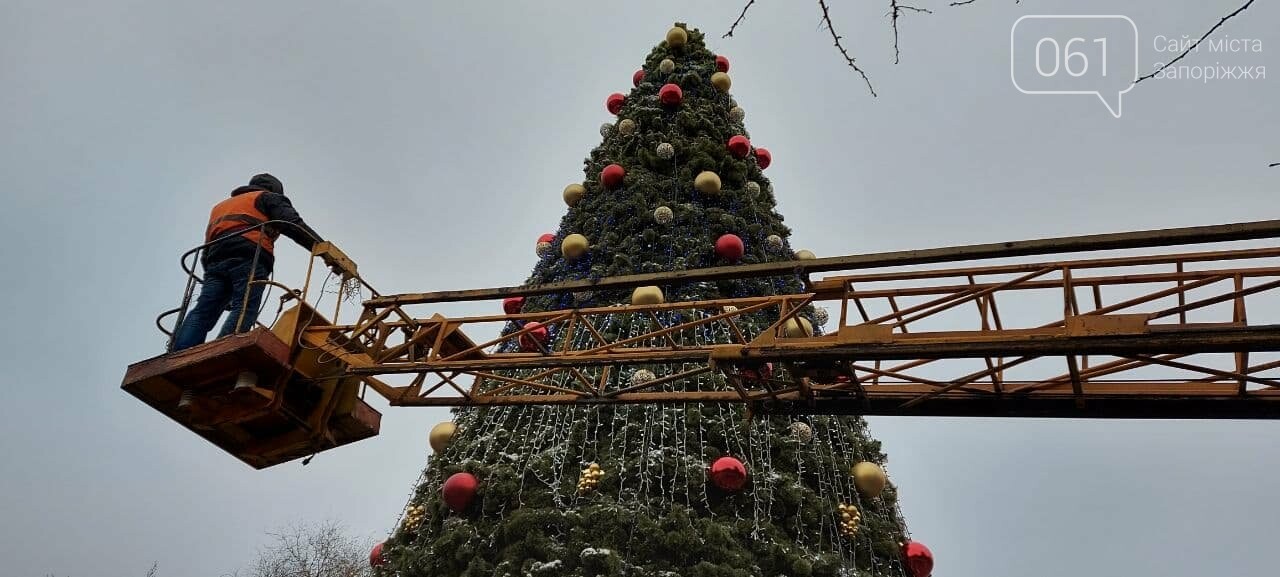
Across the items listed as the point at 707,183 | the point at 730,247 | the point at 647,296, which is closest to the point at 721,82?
the point at 707,183

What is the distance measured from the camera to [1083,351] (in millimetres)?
5215

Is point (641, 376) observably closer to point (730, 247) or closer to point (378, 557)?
point (730, 247)

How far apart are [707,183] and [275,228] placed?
18.7 feet

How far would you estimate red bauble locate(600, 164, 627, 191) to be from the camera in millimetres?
11594

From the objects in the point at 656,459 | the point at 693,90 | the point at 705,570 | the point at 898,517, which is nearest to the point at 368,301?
the point at 656,459

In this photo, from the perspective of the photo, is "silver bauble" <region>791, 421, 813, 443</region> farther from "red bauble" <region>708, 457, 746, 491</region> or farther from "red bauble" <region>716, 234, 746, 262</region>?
"red bauble" <region>716, 234, 746, 262</region>

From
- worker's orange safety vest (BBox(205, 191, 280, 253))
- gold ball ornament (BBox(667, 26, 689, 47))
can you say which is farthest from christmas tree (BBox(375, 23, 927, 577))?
gold ball ornament (BBox(667, 26, 689, 47))

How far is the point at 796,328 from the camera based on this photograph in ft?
22.7

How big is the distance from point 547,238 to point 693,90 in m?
3.42

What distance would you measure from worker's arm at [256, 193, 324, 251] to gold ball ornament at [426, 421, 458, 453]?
3.01 meters

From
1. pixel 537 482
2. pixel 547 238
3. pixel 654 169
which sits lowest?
pixel 537 482

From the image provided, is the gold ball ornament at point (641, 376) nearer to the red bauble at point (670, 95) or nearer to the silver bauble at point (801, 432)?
the silver bauble at point (801, 432)

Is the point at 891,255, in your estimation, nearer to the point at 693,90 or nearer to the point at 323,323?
the point at 323,323

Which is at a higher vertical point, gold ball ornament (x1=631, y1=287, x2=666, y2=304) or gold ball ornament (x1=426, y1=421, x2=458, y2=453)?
gold ball ornament (x1=631, y1=287, x2=666, y2=304)
